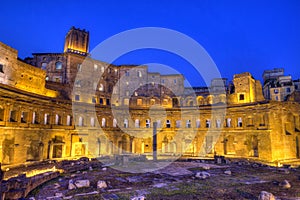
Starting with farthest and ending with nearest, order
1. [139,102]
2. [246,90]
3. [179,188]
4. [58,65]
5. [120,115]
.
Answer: [139,102] → [246,90] → [58,65] → [120,115] → [179,188]

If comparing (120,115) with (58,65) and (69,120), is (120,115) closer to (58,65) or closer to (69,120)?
(69,120)

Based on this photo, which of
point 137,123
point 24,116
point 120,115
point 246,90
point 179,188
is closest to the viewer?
point 179,188

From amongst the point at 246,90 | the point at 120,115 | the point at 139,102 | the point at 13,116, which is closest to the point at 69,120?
the point at 13,116

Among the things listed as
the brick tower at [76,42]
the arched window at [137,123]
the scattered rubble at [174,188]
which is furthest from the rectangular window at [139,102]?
the scattered rubble at [174,188]

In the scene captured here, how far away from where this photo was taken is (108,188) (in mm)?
12531

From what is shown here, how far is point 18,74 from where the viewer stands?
30344 millimetres

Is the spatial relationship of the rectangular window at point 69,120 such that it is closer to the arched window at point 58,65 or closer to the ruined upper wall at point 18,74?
the ruined upper wall at point 18,74

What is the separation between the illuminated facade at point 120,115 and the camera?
24.6m

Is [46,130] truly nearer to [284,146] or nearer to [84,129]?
[84,129]

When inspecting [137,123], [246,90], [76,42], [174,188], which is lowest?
[174,188]

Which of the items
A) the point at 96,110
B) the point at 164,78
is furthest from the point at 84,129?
the point at 164,78

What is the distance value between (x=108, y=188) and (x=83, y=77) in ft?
104

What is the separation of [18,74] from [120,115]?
1735cm

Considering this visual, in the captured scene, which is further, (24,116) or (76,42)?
(76,42)
